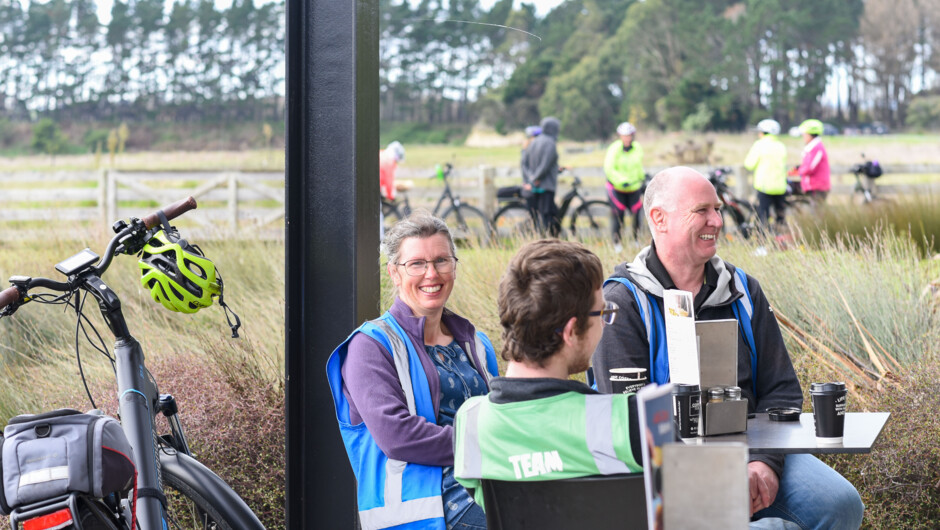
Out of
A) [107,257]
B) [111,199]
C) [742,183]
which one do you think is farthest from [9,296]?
[742,183]

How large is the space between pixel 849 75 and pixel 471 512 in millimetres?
37501

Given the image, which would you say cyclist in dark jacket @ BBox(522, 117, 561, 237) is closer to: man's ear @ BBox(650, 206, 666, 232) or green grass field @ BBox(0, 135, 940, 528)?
green grass field @ BBox(0, 135, 940, 528)

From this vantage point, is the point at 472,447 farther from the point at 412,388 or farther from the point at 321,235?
the point at 321,235

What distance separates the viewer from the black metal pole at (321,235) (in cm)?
296

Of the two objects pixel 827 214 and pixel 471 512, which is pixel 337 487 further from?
pixel 827 214

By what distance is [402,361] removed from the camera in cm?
253

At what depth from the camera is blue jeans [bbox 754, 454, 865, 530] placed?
99.0 inches

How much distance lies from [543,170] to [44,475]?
374 inches

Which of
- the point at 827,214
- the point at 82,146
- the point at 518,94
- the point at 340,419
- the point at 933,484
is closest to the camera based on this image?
the point at 340,419

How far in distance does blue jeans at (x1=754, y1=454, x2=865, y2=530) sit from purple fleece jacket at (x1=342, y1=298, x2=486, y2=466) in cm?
87

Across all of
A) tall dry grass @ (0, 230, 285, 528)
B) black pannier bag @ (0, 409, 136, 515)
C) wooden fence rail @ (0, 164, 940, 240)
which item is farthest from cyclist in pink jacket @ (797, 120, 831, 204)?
black pannier bag @ (0, 409, 136, 515)

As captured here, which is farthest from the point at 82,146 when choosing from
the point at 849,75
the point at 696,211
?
the point at 849,75

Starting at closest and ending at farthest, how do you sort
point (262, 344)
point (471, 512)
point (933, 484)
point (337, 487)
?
point (471, 512), point (337, 487), point (933, 484), point (262, 344)

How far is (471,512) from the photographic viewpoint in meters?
2.41
